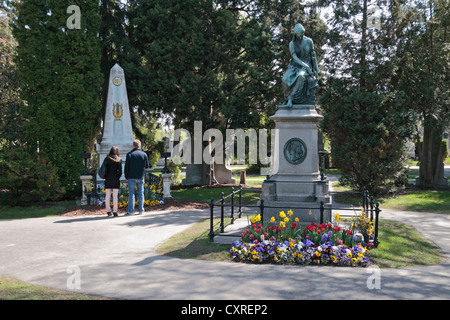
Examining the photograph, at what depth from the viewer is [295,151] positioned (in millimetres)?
9852

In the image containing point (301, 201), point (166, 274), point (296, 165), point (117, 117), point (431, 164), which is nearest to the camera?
point (166, 274)

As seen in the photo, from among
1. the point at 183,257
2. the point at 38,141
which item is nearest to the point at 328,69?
the point at 38,141

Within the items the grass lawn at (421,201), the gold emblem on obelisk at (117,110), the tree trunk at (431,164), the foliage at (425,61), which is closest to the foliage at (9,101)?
the gold emblem on obelisk at (117,110)

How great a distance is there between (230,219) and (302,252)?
3952 millimetres

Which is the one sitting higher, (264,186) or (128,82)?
(128,82)

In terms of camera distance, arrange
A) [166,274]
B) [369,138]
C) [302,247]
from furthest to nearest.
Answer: [369,138]
[302,247]
[166,274]

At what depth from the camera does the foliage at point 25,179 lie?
13.1m

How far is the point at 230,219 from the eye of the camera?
10586mm

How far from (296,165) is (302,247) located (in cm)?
325

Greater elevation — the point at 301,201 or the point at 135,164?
the point at 135,164

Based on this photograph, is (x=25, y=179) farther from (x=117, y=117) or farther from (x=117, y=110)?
(x=117, y=110)

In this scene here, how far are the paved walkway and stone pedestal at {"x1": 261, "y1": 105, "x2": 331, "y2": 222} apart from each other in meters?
2.76

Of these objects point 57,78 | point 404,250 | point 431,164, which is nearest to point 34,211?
point 57,78
